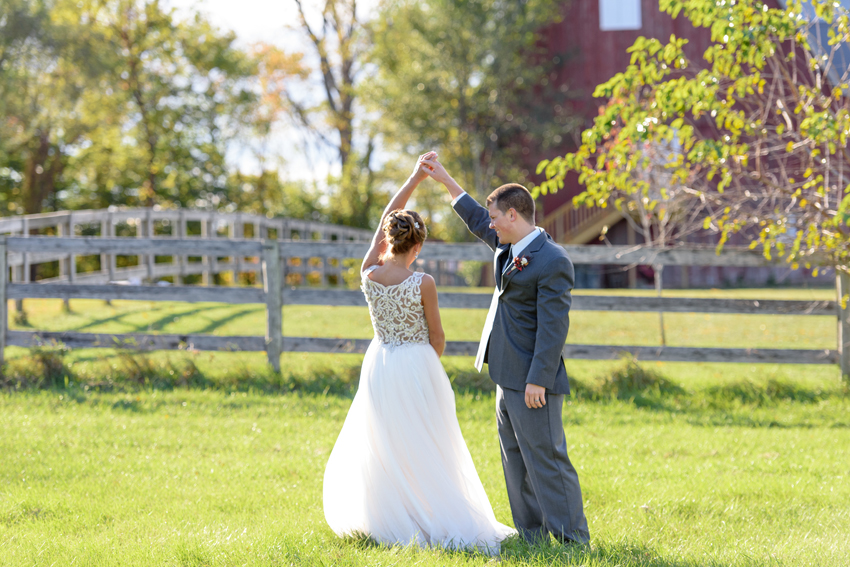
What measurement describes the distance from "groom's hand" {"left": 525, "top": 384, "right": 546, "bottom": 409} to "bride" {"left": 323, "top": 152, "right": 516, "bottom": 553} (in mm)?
538

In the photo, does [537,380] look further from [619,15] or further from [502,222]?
[619,15]

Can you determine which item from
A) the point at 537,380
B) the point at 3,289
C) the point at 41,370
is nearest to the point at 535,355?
the point at 537,380

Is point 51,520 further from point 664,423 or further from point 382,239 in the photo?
point 664,423

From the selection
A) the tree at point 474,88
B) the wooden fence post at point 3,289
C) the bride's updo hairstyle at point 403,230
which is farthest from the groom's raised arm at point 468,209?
the tree at point 474,88

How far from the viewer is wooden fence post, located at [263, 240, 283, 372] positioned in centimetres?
802

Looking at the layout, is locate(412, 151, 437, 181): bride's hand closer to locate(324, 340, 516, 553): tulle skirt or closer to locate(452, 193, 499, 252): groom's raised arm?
locate(452, 193, 499, 252): groom's raised arm

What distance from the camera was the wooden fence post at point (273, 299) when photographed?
26.3 feet

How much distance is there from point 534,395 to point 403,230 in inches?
42.2

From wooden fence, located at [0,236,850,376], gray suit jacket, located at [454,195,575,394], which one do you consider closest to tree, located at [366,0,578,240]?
wooden fence, located at [0,236,850,376]

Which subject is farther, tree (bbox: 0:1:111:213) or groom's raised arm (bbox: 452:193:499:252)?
tree (bbox: 0:1:111:213)

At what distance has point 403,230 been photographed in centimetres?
377

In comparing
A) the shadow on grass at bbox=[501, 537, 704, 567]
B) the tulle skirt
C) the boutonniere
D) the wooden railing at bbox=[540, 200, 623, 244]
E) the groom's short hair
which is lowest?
the shadow on grass at bbox=[501, 537, 704, 567]

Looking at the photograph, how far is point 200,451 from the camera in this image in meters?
5.61

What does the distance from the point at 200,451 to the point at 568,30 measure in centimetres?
2451
